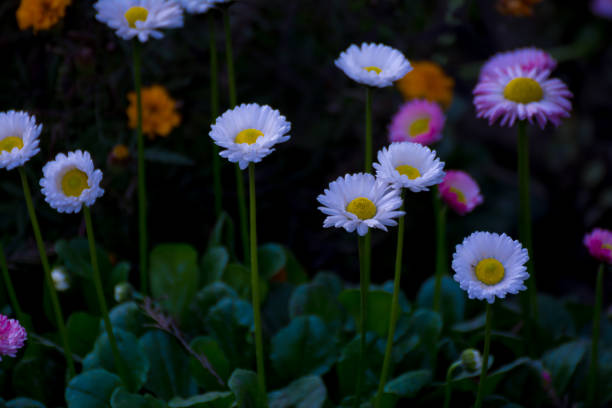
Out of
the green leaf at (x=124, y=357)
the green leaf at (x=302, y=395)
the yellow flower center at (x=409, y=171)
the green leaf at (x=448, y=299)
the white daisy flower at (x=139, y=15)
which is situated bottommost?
the green leaf at (x=302, y=395)

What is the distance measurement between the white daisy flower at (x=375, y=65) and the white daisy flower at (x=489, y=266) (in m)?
0.30

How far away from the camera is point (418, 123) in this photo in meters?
1.48

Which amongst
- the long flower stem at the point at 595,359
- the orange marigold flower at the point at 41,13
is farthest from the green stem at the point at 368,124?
the orange marigold flower at the point at 41,13

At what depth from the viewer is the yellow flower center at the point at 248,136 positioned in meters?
0.96

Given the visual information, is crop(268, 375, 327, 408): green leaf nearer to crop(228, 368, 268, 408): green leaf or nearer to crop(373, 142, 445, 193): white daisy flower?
crop(228, 368, 268, 408): green leaf

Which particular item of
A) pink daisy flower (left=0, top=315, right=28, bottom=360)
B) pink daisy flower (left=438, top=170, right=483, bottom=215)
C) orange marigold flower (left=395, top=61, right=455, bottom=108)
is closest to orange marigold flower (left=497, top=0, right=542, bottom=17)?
orange marigold flower (left=395, top=61, right=455, bottom=108)

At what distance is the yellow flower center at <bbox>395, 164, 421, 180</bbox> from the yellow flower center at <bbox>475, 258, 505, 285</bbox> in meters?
0.15

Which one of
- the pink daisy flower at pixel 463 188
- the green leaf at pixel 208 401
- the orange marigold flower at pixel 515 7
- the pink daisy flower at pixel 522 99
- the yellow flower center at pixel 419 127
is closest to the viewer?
the green leaf at pixel 208 401

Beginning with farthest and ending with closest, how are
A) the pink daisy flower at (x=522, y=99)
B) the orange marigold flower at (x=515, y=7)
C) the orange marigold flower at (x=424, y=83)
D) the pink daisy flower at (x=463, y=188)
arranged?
the orange marigold flower at (x=424, y=83), the orange marigold flower at (x=515, y=7), the pink daisy flower at (x=463, y=188), the pink daisy flower at (x=522, y=99)

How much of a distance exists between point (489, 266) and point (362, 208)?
0.20m

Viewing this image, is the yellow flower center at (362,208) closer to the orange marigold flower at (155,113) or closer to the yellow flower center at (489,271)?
the yellow flower center at (489,271)

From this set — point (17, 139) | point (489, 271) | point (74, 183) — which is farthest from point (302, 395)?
point (17, 139)

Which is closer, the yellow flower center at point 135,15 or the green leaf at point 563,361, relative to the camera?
the yellow flower center at point 135,15

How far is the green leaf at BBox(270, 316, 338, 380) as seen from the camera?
1335mm
